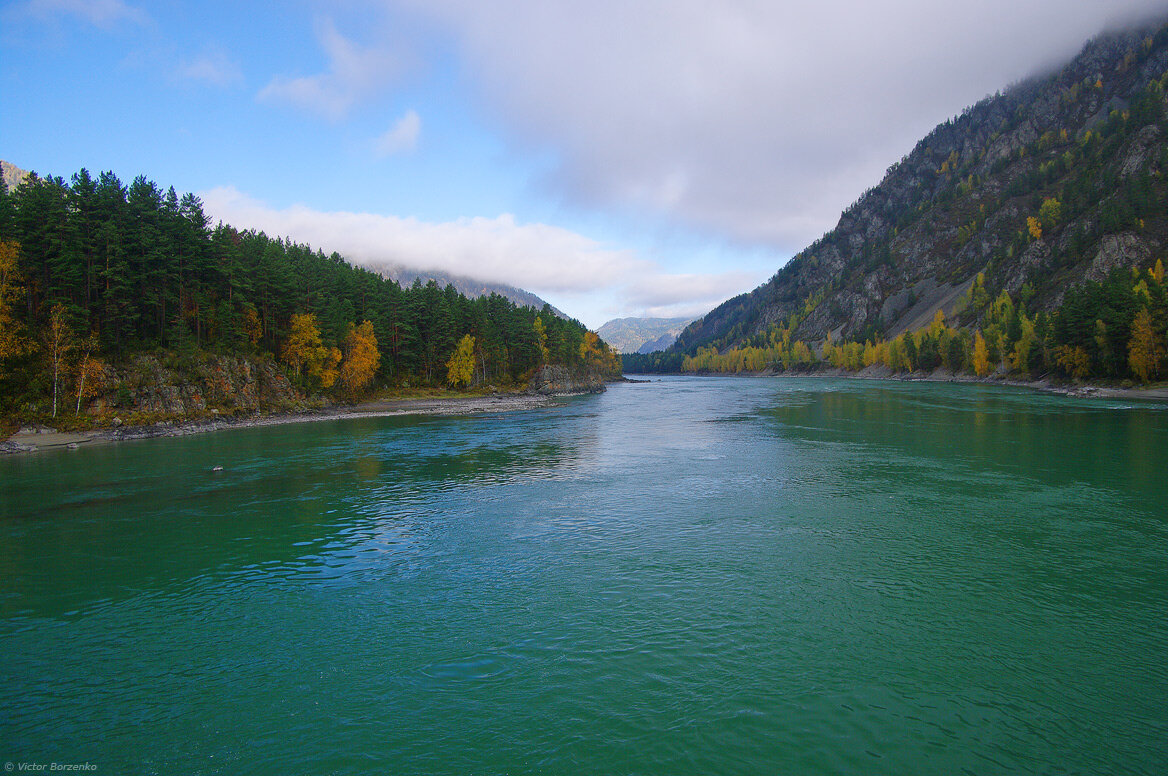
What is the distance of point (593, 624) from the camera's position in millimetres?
15117

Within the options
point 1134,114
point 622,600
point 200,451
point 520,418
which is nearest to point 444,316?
point 520,418

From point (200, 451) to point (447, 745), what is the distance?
47.3 m

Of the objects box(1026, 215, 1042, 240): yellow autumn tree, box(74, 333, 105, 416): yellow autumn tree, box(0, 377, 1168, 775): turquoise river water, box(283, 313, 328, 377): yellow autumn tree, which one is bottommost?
box(0, 377, 1168, 775): turquoise river water

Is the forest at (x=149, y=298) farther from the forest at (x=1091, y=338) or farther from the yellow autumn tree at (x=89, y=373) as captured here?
the forest at (x=1091, y=338)

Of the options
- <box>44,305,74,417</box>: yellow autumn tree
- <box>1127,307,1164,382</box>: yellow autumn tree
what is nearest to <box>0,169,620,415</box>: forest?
<box>44,305,74,417</box>: yellow autumn tree

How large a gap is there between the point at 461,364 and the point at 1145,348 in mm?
116655

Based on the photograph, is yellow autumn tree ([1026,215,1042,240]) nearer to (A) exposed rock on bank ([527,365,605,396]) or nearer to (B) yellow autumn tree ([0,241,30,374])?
(A) exposed rock on bank ([527,365,605,396])

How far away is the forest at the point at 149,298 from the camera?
5509 cm

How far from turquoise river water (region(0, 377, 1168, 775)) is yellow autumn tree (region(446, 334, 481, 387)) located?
246ft

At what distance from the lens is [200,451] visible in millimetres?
46094

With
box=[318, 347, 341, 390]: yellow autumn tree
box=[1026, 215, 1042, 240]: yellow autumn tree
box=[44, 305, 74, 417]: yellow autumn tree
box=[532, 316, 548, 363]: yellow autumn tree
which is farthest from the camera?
box=[1026, 215, 1042, 240]: yellow autumn tree

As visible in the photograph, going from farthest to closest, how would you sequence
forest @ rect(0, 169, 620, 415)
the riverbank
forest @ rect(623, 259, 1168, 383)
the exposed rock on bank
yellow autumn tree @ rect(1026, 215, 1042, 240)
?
yellow autumn tree @ rect(1026, 215, 1042, 240), the exposed rock on bank, forest @ rect(623, 259, 1168, 383), the riverbank, forest @ rect(0, 169, 620, 415)

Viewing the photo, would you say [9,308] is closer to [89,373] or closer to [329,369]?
[89,373]

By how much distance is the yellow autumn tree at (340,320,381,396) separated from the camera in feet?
286
